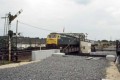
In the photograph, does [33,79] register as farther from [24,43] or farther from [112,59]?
[24,43]

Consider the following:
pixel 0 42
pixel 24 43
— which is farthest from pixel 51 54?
pixel 24 43

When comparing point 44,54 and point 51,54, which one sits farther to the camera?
point 51,54

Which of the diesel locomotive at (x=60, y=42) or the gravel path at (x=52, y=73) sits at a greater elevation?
the diesel locomotive at (x=60, y=42)

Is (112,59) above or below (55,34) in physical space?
below

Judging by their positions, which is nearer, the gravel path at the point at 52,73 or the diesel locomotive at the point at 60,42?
the gravel path at the point at 52,73

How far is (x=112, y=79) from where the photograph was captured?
607 inches

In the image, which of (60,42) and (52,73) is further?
(60,42)

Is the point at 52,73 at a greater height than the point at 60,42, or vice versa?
the point at 60,42

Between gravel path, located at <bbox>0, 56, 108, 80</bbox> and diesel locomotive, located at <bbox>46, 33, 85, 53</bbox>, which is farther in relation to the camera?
diesel locomotive, located at <bbox>46, 33, 85, 53</bbox>

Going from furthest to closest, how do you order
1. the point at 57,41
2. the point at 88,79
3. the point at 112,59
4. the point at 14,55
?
the point at 57,41 < the point at 112,59 < the point at 14,55 < the point at 88,79

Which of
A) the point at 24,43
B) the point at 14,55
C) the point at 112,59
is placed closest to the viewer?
the point at 14,55

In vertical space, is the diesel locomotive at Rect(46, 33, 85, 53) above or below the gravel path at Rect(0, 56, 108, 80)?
above

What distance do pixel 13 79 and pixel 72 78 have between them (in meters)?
3.36

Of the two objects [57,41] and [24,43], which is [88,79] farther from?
[24,43]
